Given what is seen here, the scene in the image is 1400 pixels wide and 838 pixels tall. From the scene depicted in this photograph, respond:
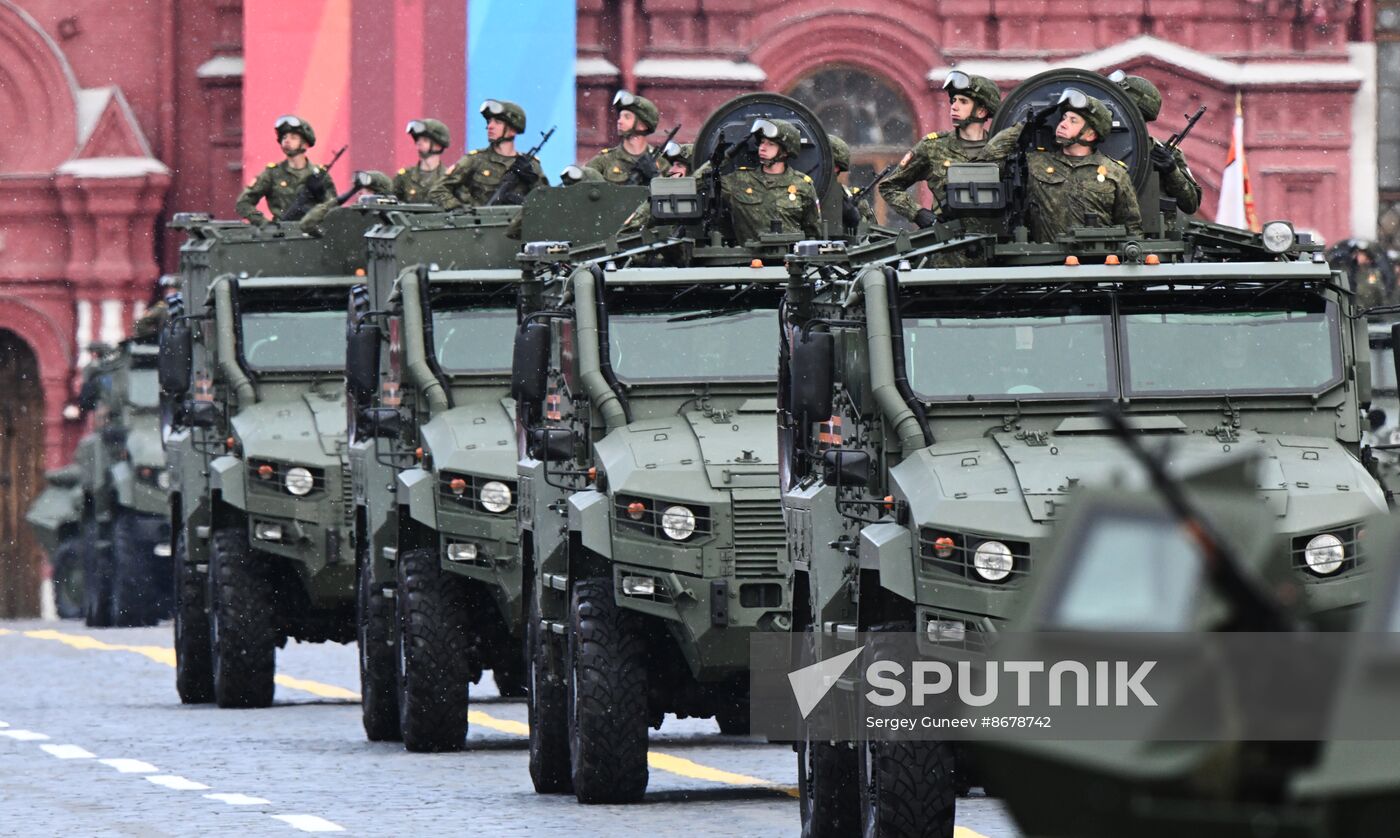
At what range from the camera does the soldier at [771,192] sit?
14.8 meters

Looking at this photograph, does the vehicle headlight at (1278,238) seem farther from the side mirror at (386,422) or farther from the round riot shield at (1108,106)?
the side mirror at (386,422)

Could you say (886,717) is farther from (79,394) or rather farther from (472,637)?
(79,394)

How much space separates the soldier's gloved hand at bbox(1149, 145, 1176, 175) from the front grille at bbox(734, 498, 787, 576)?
209 centimetres

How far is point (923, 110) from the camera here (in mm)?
36031

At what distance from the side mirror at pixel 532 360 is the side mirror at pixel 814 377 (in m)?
3.01

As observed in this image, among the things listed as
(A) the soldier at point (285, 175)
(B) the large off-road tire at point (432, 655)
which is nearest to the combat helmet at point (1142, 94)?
(B) the large off-road tire at point (432, 655)

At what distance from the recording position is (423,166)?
2319cm

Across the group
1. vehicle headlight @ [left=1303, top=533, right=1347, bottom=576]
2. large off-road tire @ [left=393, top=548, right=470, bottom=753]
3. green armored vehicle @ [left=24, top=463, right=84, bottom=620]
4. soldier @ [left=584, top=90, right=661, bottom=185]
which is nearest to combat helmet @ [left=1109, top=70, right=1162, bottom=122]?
large off-road tire @ [left=393, top=548, right=470, bottom=753]

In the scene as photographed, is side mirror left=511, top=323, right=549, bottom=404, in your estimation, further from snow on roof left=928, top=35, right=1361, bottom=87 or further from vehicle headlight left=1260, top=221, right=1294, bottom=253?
snow on roof left=928, top=35, right=1361, bottom=87

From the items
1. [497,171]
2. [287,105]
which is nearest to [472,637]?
[497,171]

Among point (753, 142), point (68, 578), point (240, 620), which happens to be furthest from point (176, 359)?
point (68, 578)

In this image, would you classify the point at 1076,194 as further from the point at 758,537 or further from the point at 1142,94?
the point at 1142,94

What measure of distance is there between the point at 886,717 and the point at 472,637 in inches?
251

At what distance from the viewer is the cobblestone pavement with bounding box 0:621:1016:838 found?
12.5m
